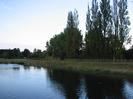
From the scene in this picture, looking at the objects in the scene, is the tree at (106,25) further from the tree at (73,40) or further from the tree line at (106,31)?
the tree at (73,40)

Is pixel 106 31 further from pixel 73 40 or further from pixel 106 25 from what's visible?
pixel 73 40

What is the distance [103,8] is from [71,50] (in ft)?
55.8

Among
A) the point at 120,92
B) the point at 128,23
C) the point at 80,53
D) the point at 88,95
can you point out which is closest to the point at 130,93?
the point at 120,92

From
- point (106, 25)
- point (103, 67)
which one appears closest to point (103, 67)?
point (103, 67)

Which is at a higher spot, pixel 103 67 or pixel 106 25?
pixel 106 25

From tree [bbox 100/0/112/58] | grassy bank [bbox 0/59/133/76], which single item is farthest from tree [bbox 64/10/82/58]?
tree [bbox 100/0/112/58]

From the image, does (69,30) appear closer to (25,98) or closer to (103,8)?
(103,8)

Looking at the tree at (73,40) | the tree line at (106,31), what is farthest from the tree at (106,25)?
the tree at (73,40)

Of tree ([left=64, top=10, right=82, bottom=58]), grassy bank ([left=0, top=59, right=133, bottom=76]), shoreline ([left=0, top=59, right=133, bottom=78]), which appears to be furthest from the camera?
tree ([left=64, top=10, right=82, bottom=58])

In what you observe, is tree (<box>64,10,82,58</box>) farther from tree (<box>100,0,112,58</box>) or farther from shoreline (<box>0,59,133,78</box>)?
tree (<box>100,0,112,58</box>)

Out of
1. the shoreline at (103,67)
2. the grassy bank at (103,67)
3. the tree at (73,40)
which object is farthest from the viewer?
the tree at (73,40)

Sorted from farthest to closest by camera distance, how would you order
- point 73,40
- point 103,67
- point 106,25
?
point 73,40 < point 106,25 < point 103,67

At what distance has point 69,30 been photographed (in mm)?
83375

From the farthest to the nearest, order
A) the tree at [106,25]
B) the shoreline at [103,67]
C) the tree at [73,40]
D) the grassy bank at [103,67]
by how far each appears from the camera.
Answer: the tree at [73,40] → the tree at [106,25] → the grassy bank at [103,67] → the shoreline at [103,67]
